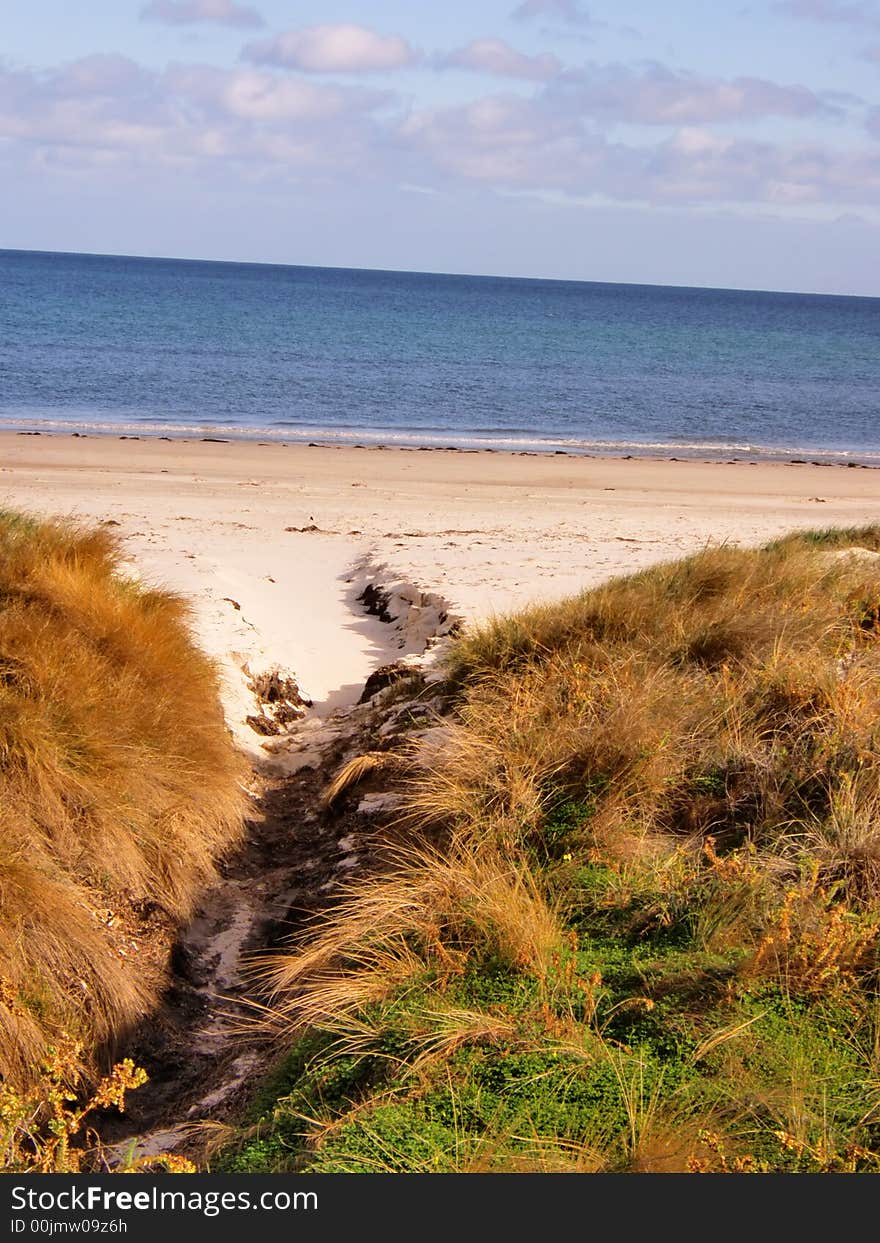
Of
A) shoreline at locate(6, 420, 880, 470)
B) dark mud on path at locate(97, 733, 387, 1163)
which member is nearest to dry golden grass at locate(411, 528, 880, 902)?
dark mud on path at locate(97, 733, 387, 1163)

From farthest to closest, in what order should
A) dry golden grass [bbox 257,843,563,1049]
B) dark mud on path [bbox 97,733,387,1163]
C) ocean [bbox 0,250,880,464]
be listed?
1. ocean [bbox 0,250,880,464]
2. dark mud on path [bbox 97,733,387,1163]
3. dry golden grass [bbox 257,843,563,1049]

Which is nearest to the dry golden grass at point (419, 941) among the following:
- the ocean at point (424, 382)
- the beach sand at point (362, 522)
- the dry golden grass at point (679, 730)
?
the dry golden grass at point (679, 730)

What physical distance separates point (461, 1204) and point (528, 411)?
3210cm

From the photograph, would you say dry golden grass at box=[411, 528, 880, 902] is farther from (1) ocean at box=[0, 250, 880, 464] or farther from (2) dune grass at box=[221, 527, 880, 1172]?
(1) ocean at box=[0, 250, 880, 464]

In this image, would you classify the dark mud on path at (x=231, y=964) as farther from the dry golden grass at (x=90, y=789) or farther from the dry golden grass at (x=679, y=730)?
the dry golden grass at (x=679, y=730)

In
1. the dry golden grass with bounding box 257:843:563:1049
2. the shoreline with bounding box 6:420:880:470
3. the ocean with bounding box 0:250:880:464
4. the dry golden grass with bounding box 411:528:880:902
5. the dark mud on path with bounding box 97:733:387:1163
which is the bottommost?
the dark mud on path with bounding box 97:733:387:1163

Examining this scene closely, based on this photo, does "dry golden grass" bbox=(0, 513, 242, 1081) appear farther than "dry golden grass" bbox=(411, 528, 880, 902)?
No

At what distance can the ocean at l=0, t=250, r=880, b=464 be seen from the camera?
2911 centimetres

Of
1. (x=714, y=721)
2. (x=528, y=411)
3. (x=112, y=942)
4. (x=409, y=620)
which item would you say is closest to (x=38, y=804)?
(x=112, y=942)

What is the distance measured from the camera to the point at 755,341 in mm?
78562

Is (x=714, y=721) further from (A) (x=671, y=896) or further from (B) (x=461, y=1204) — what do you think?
(B) (x=461, y=1204)

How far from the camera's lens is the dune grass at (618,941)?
10.5 ft

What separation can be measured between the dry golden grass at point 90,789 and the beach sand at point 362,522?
1107 mm

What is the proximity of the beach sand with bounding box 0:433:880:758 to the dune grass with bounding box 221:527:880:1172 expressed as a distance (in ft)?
8.74
